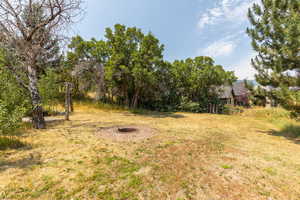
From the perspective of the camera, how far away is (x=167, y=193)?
2.35 meters

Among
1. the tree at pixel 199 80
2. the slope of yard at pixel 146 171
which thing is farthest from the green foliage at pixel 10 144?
the tree at pixel 199 80

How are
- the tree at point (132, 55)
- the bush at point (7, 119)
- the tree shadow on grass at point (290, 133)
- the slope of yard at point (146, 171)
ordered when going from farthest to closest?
the tree at point (132, 55), the tree shadow on grass at point (290, 133), the bush at point (7, 119), the slope of yard at point (146, 171)

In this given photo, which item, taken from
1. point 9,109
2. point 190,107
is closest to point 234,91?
point 190,107

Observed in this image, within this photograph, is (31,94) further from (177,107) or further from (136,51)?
(177,107)

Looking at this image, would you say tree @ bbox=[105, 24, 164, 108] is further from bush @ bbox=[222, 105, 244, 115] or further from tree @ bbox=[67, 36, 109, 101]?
bush @ bbox=[222, 105, 244, 115]

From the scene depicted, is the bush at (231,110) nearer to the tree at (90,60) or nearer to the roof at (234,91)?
the roof at (234,91)

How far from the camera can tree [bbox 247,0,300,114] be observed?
207 inches

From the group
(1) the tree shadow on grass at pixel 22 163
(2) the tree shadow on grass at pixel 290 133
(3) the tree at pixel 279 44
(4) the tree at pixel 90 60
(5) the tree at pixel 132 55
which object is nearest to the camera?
(1) the tree shadow on grass at pixel 22 163

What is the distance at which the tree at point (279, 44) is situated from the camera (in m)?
5.25

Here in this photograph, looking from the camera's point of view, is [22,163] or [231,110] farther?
[231,110]

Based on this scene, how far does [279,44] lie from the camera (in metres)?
5.98

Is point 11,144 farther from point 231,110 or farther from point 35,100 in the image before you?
point 231,110

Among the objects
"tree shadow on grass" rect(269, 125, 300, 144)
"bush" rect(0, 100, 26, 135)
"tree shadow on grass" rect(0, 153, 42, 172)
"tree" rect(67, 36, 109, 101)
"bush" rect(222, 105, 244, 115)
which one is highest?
"tree" rect(67, 36, 109, 101)

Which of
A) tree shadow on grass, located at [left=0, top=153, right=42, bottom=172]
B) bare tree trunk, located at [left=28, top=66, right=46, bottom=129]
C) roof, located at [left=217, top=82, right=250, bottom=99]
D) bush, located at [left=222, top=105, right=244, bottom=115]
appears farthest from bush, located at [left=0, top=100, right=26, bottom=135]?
roof, located at [left=217, top=82, right=250, bottom=99]
